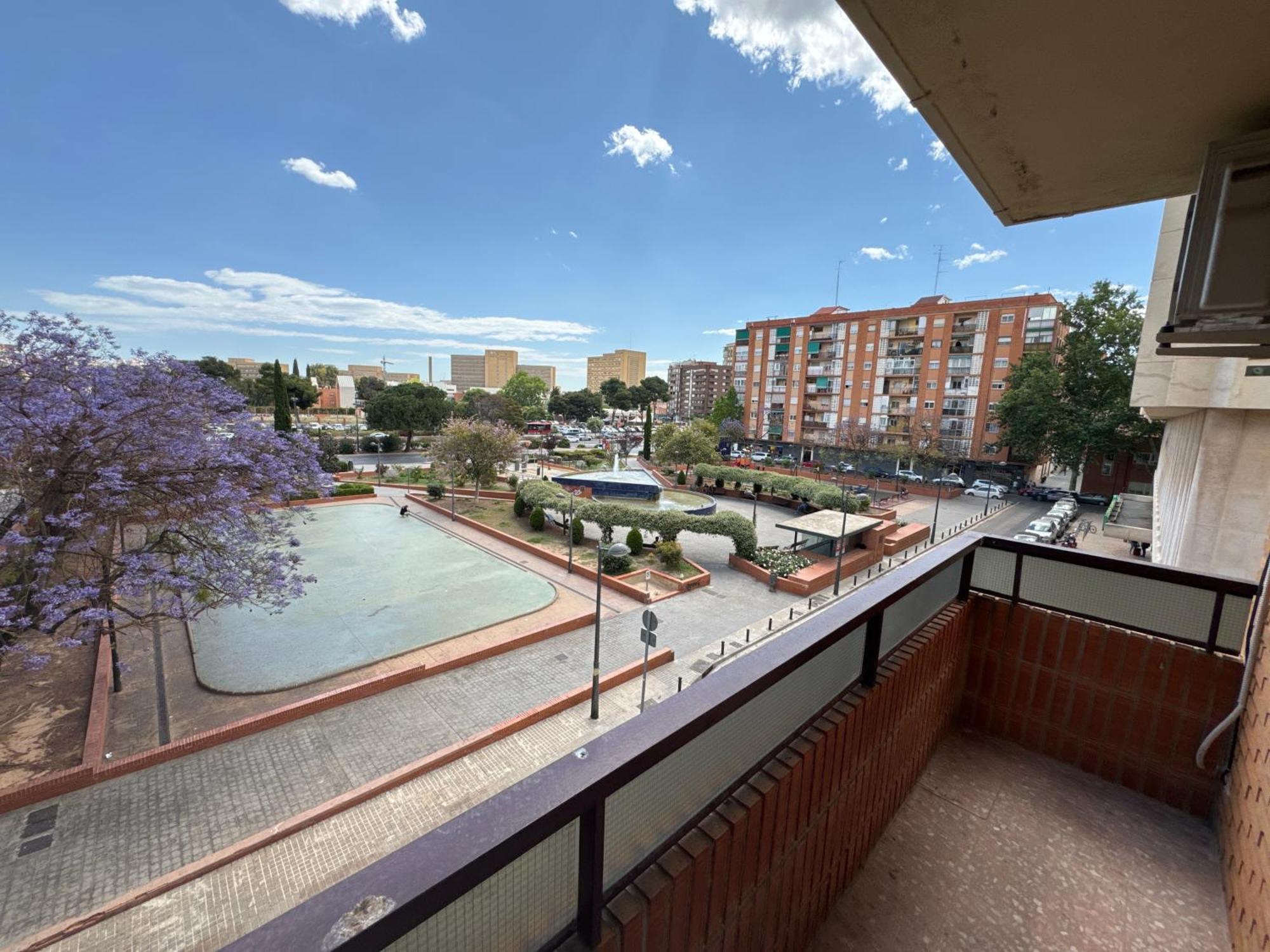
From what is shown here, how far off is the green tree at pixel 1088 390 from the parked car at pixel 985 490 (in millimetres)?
3389

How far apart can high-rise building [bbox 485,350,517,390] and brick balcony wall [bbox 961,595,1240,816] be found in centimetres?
16380

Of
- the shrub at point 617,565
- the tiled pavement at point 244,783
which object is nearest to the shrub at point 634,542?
the shrub at point 617,565

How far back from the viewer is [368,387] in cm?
7081

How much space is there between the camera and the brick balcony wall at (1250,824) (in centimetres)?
253

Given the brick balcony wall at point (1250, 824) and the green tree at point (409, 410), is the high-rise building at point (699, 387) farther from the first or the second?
the brick balcony wall at point (1250, 824)

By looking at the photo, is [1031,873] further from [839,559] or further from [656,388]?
[656,388]

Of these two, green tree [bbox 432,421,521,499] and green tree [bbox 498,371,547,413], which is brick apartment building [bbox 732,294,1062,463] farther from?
green tree [bbox 498,371,547,413]

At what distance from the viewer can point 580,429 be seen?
230 ft

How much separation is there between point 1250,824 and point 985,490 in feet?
111

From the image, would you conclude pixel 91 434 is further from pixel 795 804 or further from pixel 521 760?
pixel 795 804

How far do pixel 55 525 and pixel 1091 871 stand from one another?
12861 millimetres

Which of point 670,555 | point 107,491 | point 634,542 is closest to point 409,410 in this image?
point 634,542

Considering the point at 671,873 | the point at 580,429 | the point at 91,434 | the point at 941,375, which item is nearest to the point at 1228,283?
the point at 671,873

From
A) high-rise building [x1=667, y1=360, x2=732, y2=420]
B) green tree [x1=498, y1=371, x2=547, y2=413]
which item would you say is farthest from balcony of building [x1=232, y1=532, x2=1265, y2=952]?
high-rise building [x1=667, y1=360, x2=732, y2=420]
